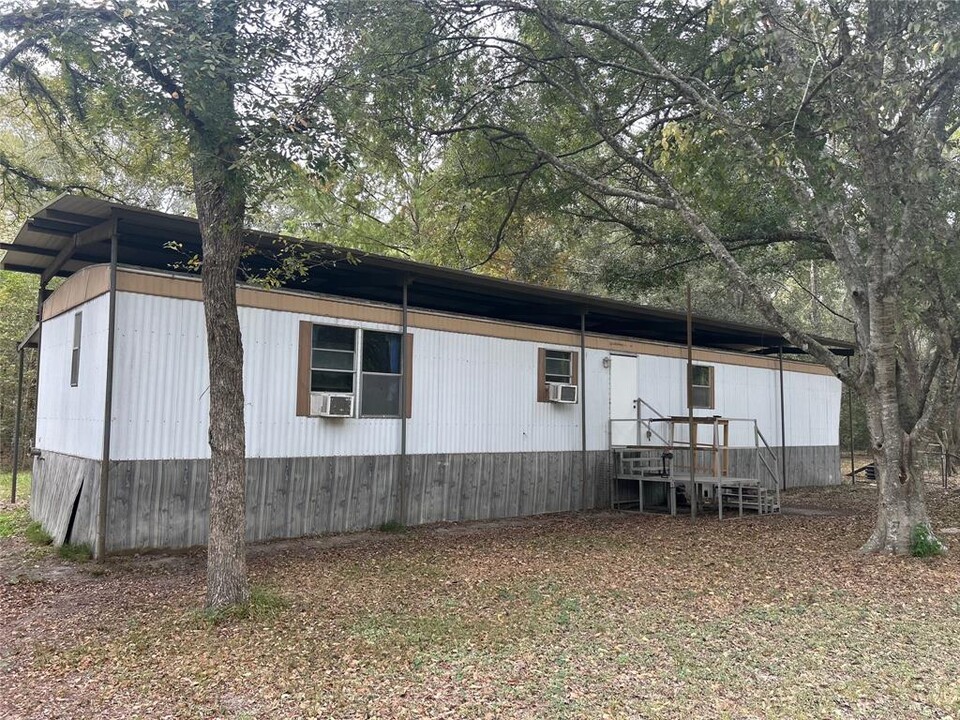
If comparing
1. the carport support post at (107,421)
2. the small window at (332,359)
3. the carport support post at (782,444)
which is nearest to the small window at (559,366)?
the small window at (332,359)

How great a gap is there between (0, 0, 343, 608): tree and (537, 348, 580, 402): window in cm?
623

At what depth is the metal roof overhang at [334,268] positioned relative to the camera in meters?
7.17

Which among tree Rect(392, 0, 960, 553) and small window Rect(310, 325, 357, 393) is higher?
tree Rect(392, 0, 960, 553)

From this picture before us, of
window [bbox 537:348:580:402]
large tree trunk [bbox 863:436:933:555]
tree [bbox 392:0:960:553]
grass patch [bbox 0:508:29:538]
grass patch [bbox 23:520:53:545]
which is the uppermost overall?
tree [bbox 392:0:960:553]

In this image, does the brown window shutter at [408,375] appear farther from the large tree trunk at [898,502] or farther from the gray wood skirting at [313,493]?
the large tree trunk at [898,502]

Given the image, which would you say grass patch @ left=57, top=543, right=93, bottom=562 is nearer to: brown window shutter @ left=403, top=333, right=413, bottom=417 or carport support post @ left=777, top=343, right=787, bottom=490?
brown window shutter @ left=403, top=333, right=413, bottom=417

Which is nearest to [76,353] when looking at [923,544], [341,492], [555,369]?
[341,492]

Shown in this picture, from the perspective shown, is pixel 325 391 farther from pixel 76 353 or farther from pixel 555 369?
pixel 555 369

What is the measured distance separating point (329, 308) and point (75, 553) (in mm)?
3859

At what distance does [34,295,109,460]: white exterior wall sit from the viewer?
24.0ft

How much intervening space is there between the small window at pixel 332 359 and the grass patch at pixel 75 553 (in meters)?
2.94

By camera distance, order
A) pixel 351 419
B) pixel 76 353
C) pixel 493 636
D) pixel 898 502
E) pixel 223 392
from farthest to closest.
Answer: pixel 351 419 < pixel 76 353 < pixel 898 502 < pixel 223 392 < pixel 493 636

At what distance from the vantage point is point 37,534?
28.2ft

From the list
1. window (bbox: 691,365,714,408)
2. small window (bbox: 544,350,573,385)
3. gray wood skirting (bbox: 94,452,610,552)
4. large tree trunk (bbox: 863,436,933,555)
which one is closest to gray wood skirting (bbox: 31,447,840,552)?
gray wood skirting (bbox: 94,452,610,552)
